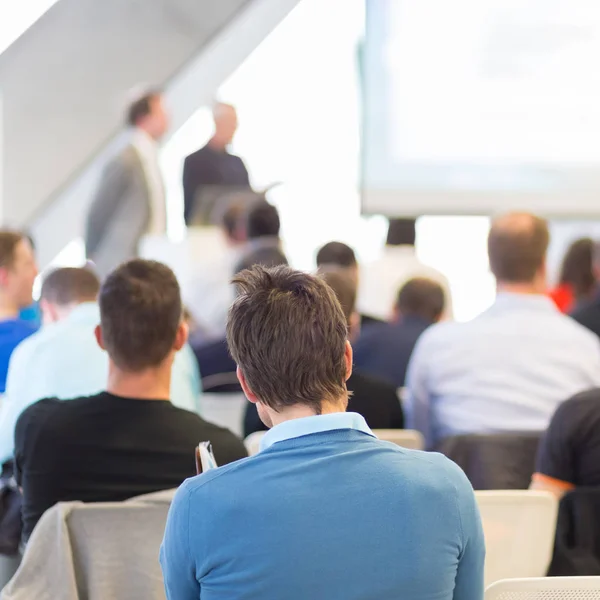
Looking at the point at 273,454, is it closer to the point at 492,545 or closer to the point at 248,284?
the point at 248,284

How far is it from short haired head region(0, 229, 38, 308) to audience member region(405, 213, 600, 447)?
1517mm

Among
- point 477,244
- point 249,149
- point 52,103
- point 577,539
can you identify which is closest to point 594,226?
point 477,244

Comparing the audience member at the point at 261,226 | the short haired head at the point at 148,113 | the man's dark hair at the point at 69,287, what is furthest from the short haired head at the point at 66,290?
the short haired head at the point at 148,113

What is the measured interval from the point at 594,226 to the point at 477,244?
4.86 feet

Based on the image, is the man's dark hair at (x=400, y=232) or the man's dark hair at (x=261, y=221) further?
the man's dark hair at (x=400, y=232)

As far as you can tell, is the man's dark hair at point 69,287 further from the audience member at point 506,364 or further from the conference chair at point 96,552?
the conference chair at point 96,552

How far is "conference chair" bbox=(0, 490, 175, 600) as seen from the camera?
1.74 m

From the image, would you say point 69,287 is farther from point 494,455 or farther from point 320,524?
point 320,524

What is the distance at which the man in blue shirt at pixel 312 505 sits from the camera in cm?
125

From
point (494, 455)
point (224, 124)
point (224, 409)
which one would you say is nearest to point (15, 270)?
point (224, 409)

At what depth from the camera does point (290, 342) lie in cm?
135

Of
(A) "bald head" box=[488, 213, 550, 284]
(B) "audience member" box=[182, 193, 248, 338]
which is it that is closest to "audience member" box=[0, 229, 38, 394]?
(B) "audience member" box=[182, 193, 248, 338]

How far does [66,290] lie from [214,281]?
6.32 ft

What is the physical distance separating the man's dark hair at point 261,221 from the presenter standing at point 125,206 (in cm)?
→ 124
